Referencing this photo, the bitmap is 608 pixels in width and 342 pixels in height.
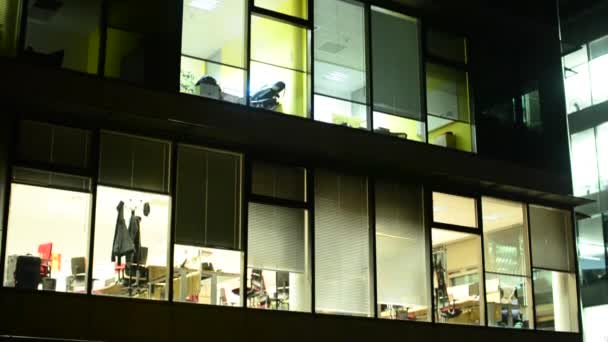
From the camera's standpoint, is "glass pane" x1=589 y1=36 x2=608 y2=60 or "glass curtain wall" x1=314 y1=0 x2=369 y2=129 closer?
"glass curtain wall" x1=314 y1=0 x2=369 y2=129

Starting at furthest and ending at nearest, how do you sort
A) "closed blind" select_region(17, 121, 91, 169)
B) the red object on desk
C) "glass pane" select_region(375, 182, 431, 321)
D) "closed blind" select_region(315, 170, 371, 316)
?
1. "glass pane" select_region(375, 182, 431, 321)
2. "closed blind" select_region(315, 170, 371, 316)
3. "closed blind" select_region(17, 121, 91, 169)
4. the red object on desk

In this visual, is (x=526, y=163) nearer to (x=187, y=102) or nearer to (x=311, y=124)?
(x=311, y=124)

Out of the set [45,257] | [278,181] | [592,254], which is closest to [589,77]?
[592,254]

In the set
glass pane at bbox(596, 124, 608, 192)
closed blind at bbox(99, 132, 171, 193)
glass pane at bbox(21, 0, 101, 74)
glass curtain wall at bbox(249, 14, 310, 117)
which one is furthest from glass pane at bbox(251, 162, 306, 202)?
glass pane at bbox(596, 124, 608, 192)

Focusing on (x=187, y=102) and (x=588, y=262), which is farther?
(x=588, y=262)

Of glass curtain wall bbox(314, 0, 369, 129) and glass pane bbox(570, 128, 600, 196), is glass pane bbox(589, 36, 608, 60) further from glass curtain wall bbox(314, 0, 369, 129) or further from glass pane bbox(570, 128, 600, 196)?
glass curtain wall bbox(314, 0, 369, 129)

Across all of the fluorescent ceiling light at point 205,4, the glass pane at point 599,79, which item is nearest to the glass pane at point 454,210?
the fluorescent ceiling light at point 205,4

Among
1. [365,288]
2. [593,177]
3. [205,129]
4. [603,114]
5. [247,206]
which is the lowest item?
[365,288]

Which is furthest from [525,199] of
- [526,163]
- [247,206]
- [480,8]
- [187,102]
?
[187,102]

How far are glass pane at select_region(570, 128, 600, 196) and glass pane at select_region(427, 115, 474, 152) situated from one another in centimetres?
757

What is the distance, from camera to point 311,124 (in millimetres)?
14578

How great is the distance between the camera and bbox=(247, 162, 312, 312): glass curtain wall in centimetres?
1378

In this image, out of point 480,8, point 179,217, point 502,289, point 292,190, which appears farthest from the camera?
point 480,8

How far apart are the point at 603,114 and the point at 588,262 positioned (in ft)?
15.3
